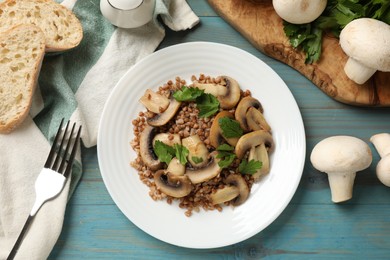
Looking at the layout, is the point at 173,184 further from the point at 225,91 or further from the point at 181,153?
the point at 225,91

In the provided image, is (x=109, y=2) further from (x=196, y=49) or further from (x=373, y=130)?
(x=373, y=130)

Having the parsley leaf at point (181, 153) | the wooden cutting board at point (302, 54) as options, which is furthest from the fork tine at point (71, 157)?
the wooden cutting board at point (302, 54)

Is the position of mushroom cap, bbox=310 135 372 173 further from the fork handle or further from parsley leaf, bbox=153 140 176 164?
the fork handle

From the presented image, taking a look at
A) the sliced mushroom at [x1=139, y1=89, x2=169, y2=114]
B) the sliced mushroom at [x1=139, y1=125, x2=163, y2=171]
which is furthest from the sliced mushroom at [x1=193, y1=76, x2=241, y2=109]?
the sliced mushroom at [x1=139, y1=125, x2=163, y2=171]

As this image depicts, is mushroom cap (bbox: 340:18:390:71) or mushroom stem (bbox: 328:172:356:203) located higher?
mushroom cap (bbox: 340:18:390:71)

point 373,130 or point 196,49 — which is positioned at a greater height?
point 196,49

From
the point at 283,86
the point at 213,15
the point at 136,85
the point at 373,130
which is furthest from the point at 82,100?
the point at 373,130
